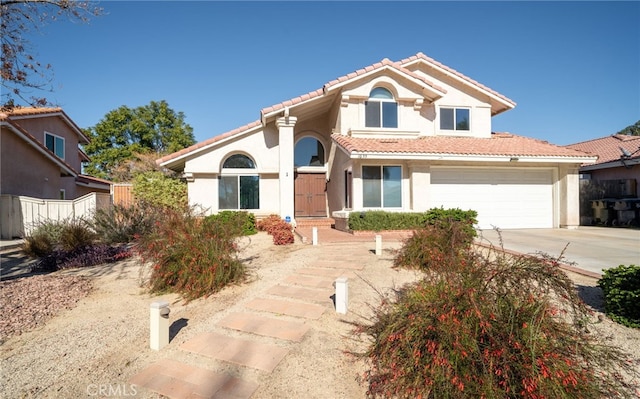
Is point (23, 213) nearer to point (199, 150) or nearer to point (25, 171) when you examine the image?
point (25, 171)

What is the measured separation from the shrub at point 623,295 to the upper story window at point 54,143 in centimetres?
2630

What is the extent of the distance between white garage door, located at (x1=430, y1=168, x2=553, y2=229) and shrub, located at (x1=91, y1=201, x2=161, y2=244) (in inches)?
460

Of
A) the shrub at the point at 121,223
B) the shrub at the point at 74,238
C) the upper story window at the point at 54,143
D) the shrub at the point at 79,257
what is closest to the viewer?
the shrub at the point at 79,257

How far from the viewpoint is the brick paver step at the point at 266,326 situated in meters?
3.96

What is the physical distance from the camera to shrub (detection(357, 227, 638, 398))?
2520 mm

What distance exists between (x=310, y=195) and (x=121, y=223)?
852cm

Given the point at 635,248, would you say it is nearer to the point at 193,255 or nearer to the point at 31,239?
the point at 193,255

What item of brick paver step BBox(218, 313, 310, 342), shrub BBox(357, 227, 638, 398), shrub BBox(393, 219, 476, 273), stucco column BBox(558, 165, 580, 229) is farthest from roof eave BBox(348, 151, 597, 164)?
shrub BBox(357, 227, 638, 398)

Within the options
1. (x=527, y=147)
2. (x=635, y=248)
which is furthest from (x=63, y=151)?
(x=635, y=248)

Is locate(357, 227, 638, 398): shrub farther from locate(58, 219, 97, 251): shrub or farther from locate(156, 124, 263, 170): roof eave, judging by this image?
locate(156, 124, 263, 170): roof eave

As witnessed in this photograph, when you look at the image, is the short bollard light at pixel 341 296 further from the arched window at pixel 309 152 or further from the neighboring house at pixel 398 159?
the arched window at pixel 309 152

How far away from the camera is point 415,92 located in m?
13.9

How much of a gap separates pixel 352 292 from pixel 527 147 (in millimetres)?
13324

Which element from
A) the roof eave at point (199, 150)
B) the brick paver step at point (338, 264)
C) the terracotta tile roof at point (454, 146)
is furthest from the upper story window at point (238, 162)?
the brick paver step at point (338, 264)
